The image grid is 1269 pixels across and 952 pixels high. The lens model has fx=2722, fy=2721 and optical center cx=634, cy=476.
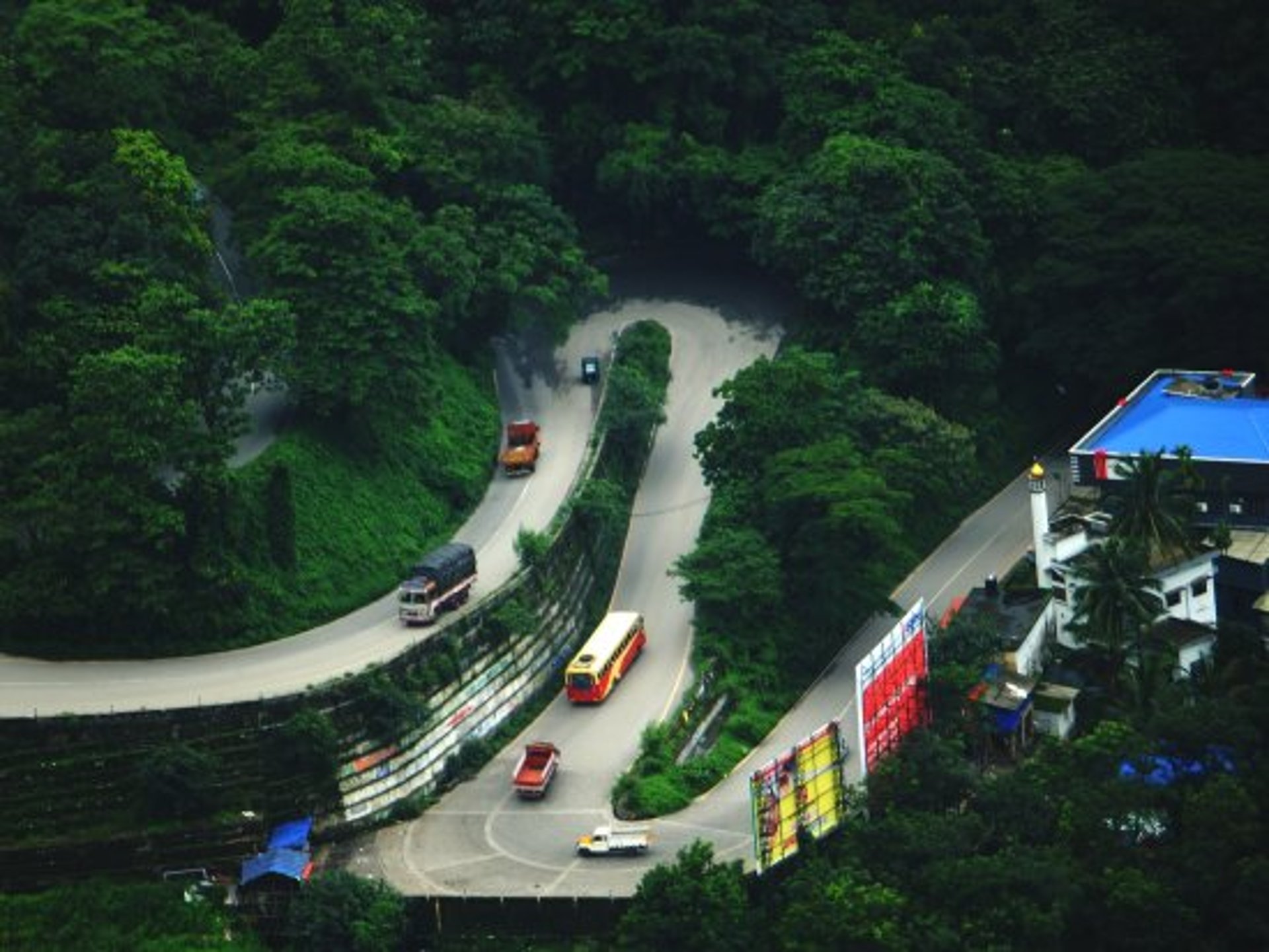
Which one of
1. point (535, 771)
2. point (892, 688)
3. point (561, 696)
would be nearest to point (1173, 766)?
point (892, 688)

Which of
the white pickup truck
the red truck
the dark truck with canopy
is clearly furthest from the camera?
the dark truck with canopy

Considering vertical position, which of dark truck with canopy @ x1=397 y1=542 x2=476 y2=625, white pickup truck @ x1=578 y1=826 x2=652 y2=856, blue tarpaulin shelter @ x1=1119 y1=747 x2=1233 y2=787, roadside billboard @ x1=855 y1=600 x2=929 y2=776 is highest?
dark truck with canopy @ x1=397 y1=542 x2=476 y2=625

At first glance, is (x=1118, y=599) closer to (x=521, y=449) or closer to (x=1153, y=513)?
(x=1153, y=513)

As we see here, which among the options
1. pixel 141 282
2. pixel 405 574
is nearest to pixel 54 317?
pixel 141 282

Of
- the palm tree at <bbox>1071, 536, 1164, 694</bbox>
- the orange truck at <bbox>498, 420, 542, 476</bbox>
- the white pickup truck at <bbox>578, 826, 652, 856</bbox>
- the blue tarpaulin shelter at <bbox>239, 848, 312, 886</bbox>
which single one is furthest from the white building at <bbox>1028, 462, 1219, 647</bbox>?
the blue tarpaulin shelter at <bbox>239, 848, 312, 886</bbox>

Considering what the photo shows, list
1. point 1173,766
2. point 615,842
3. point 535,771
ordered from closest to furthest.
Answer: point 615,842, point 1173,766, point 535,771

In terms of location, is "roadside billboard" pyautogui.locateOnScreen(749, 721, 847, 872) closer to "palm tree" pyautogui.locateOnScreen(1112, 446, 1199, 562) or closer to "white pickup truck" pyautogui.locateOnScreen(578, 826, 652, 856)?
"white pickup truck" pyautogui.locateOnScreen(578, 826, 652, 856)

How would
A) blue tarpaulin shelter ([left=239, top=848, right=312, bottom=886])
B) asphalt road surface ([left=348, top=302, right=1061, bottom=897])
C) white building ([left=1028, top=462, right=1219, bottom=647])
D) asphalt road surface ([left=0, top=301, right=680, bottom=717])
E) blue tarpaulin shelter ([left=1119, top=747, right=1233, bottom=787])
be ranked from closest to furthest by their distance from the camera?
blue tarpaulin shelter ([left=239, top=848, right=312, bottom=886]), asphalt road surface ([left=348, top=302, right=1061, bottom=897]), asphalt road surface ([left=0, top=301, right=680, bottom=717]), blue tarpaulin shelter ([left=1119, top=747, right=1233, bottom=787]), white building ([left=1028, top=462, right=1219, bottom=647])
